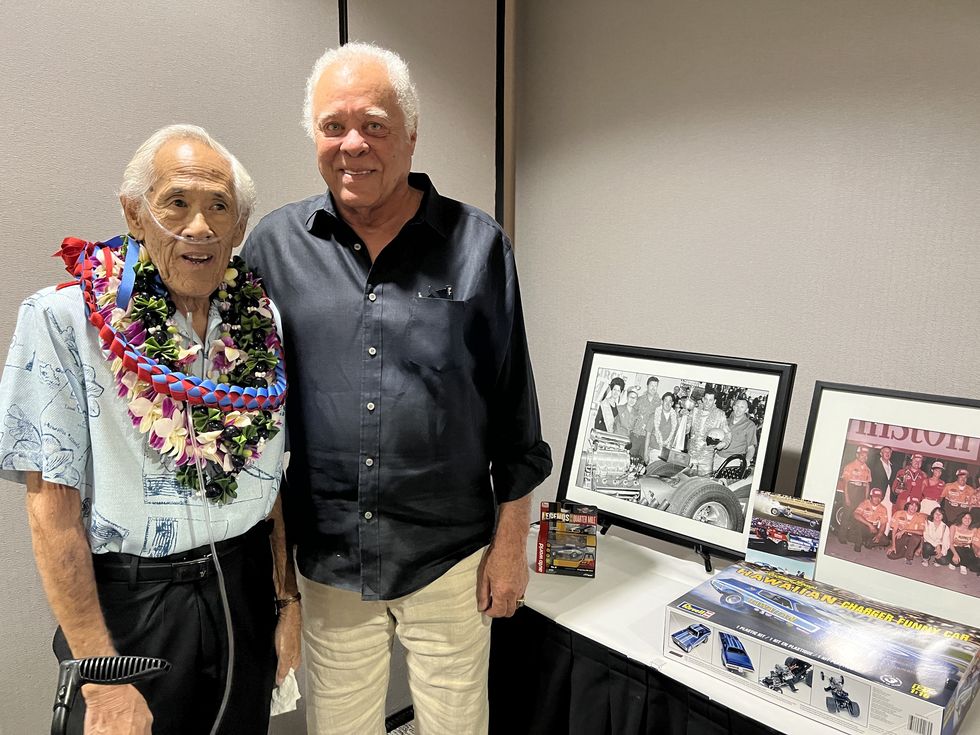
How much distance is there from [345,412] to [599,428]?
2.62ft

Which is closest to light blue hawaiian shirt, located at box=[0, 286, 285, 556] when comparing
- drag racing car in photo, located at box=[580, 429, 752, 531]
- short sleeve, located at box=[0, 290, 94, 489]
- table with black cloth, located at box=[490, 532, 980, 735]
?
short sleeve, located at box=[0, 290, 94, 489]

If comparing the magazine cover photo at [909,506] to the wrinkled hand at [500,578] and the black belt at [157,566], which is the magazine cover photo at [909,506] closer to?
the wrinkled hand at [500,578]

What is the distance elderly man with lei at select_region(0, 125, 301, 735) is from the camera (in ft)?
2.79

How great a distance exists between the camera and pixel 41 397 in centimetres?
83

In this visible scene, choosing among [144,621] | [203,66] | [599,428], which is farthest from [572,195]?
[144,621]

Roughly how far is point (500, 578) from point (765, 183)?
3.75 ft

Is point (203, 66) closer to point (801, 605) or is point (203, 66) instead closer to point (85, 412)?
point (85, 412)

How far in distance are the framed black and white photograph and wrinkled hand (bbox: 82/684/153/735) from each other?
1.11 m

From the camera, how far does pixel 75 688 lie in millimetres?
825

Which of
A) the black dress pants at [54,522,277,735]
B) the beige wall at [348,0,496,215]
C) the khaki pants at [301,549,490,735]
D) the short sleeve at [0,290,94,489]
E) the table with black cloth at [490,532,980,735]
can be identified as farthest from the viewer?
the beige wall at [348,0,496,215]

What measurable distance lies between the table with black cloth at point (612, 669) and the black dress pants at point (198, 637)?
1.96ft

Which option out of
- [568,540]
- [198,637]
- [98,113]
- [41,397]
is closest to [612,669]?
[568,540]

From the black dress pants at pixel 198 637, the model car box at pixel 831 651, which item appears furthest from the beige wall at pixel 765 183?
the black dress pants at pixel 198 637

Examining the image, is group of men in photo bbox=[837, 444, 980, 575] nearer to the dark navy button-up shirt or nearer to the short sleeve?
the dark navy button-up shirt
